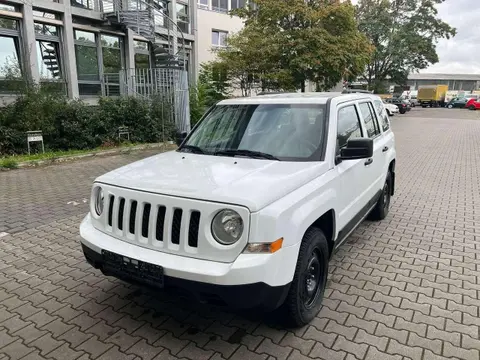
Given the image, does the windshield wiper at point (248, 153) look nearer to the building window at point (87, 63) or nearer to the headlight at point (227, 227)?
the headlight at point (227, 227)

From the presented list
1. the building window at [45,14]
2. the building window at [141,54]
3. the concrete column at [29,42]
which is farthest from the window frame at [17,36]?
the building window at [141,54]

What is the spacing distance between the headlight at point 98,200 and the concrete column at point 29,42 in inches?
442

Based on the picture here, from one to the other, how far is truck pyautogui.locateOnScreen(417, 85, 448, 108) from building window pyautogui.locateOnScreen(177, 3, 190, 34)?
138 feet

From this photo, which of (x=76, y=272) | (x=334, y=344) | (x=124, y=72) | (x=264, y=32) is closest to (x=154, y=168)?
(x=76, y=272)

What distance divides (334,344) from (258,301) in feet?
2.69

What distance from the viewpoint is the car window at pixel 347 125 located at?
12.2ft

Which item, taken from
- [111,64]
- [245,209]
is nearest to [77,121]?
[111,64]

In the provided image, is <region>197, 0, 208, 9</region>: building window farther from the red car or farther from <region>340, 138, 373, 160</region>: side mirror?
the red car

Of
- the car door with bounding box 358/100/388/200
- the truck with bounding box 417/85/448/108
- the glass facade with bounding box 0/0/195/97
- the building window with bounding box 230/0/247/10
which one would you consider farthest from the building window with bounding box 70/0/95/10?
the truck with bounding box 417/85/448/108

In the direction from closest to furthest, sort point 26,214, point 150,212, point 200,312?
point 150,212, point 200,312, point 26,214

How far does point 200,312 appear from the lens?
324cm

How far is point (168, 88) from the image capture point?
1409 centimetres

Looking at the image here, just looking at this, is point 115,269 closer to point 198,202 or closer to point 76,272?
point 198,202

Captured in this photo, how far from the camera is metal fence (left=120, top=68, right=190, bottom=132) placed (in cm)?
1388
